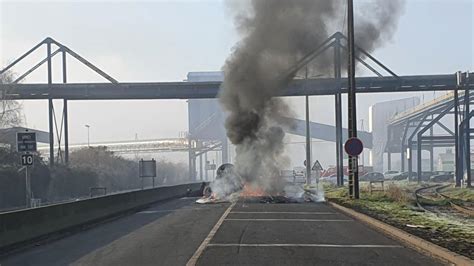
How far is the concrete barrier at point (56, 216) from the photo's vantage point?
14625mm

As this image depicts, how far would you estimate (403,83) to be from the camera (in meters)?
65.6

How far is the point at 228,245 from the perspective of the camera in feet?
45.2

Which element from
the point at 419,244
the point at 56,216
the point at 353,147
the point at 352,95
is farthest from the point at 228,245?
the point at 352,95

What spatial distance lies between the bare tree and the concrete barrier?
1189 inches

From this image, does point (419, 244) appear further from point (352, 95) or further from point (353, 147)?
point (352, 95)

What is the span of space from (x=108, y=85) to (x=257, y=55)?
34471 millimetres

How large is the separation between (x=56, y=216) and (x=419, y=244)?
9.95 metres

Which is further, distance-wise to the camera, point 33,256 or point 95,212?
point 95,212

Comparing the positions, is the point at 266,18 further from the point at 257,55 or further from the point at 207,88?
the point at 207,88

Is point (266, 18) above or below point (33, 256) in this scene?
above

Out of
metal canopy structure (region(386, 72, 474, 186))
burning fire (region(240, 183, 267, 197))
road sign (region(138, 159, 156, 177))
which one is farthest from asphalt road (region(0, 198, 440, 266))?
metal canopy structure (region(386, 72, 474, 186))

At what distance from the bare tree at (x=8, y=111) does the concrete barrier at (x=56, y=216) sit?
30190 mm

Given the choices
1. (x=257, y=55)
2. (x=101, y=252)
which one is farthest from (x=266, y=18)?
(x=101, y=252)

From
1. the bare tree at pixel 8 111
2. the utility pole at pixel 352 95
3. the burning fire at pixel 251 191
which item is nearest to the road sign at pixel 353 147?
the utility pole at pixel 352 95
